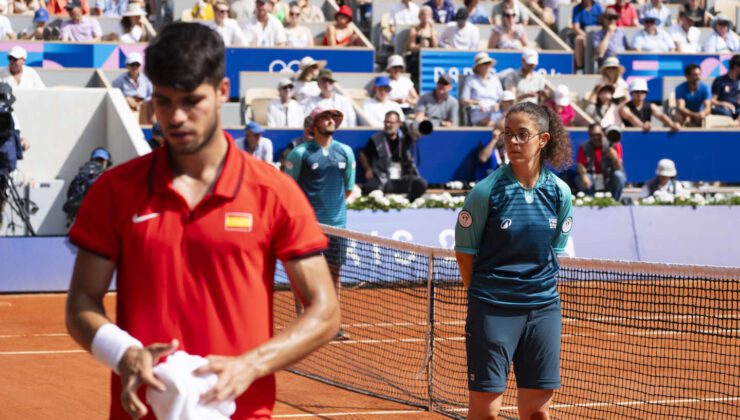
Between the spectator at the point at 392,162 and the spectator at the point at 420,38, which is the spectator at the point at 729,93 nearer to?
the spectator at the point at 420,38

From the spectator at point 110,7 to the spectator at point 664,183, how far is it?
909 cm

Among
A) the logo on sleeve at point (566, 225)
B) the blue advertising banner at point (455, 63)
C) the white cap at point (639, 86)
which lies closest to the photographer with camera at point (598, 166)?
the white cap at point (639, 86)

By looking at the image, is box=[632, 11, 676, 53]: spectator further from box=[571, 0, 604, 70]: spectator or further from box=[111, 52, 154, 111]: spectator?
box=[111, 52, 154, 111]: spectator

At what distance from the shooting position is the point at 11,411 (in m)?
8.87

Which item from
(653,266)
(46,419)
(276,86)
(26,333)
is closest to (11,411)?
(46,419)

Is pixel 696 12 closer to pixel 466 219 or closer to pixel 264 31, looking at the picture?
pixel 264 31

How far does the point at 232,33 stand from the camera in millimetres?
19109

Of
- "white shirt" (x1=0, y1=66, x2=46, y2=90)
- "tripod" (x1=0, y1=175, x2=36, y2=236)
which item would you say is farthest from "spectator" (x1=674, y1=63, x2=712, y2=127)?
"tripod" (x1=0, y1=175, x2=36, y2=236)

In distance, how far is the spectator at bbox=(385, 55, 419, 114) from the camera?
61.4 ft

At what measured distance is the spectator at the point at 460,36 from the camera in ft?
66.7

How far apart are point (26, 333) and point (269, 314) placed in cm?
951

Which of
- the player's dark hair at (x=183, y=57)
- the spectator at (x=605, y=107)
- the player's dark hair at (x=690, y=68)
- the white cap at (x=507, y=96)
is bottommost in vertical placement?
the spectator at (x=605, y=107)

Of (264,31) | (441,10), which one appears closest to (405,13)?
(441,10)

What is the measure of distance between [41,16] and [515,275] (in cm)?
1434
